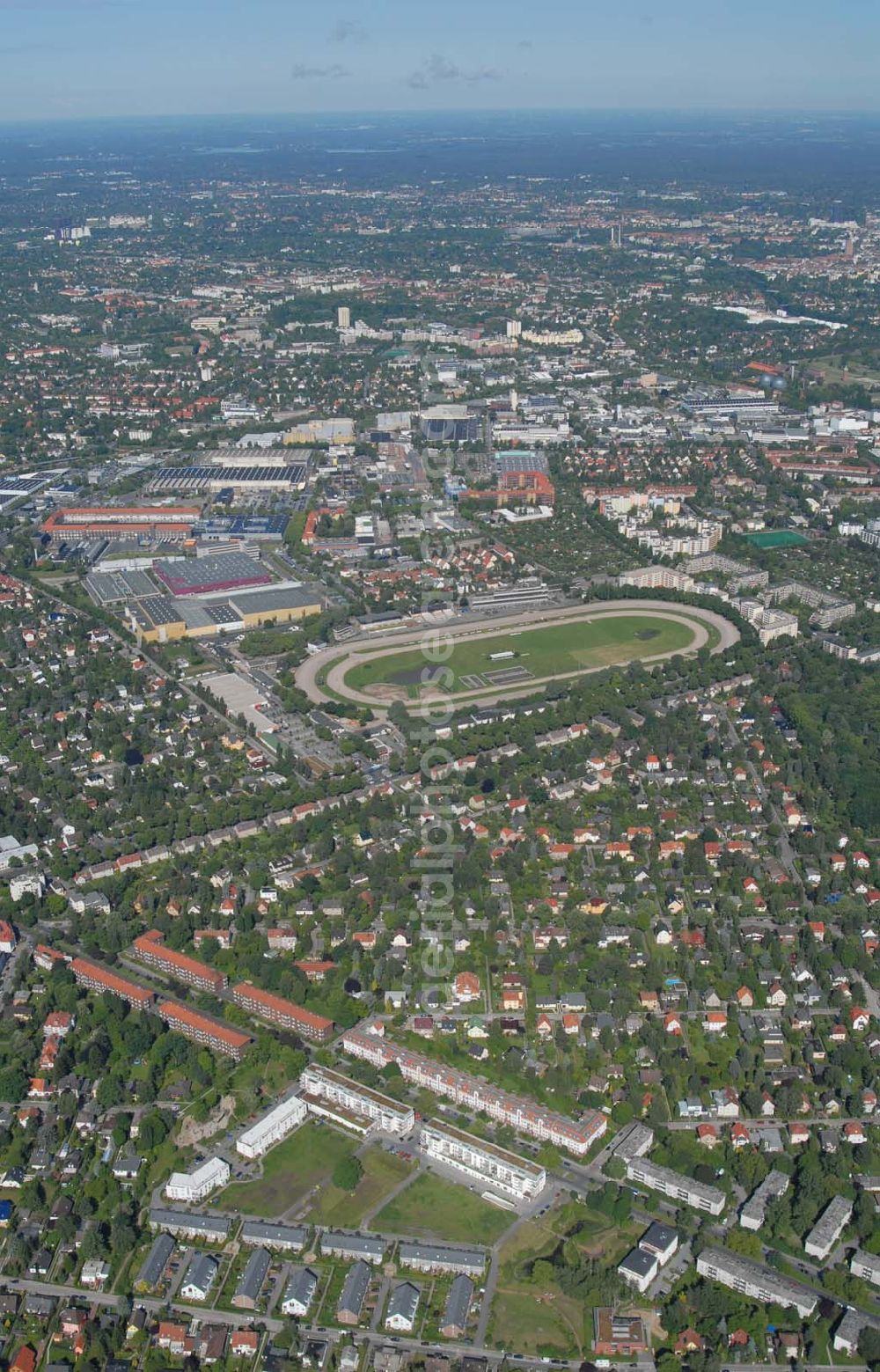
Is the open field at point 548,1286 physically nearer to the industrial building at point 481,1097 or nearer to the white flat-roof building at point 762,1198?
the industrial building at point 481,1097

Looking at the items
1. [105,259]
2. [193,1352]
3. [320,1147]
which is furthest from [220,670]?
[105,259]

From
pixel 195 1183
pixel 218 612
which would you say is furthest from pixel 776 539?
pixel 195 1183

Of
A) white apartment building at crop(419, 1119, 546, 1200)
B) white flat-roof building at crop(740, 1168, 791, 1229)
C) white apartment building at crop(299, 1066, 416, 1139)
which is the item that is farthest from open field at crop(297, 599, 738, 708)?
white flat-roof building at crop(740, 1168, 791, 1229)

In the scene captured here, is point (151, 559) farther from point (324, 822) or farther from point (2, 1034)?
point (2, 1034)

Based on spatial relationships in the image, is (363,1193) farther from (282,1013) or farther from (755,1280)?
(755,1280)

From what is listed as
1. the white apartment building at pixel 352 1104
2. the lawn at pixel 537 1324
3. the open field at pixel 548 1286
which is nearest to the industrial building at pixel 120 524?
the white apartment building at pixel 352 1104

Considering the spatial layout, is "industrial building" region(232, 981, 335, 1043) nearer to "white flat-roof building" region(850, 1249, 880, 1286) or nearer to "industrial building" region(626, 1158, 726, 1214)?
"industrial building" region(626, 1158, 726, 1214)
